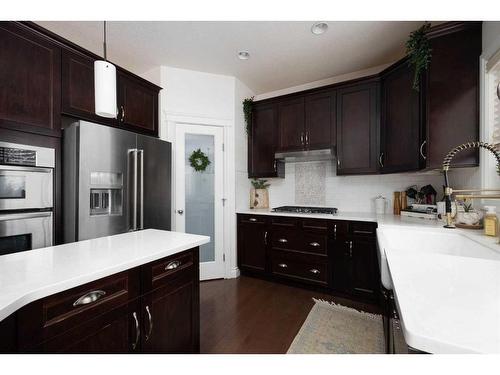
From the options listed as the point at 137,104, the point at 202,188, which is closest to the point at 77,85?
the point at 137,104

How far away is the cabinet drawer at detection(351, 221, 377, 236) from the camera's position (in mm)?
2361

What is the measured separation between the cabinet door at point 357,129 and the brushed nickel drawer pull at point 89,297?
2.67 meters

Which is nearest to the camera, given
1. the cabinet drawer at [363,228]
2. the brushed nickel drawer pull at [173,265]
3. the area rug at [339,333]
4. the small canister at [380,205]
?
the brushed nickel drawer pull at [173,265]

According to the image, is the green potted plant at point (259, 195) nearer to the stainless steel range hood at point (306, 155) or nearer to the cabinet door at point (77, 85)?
the stainless steel range hood at point (306, 155)

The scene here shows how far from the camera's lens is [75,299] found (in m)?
0.83

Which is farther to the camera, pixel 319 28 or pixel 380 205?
pixel 380 205

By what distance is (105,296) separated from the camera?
923 mm

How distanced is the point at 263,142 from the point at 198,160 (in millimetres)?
987

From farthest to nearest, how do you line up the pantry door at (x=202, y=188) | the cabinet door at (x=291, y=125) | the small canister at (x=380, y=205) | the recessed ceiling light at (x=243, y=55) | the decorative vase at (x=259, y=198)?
1. the decorative vase at (x=259, y=198)
2. the cabinet door at (x=291, y=125)
3. the pantry door at (x=202, y=188)
4. the small canister at (x=380, y=205)
5. the recessed ceiling light at (x=243, y=55)

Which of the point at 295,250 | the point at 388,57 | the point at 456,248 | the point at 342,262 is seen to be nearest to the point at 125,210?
the point at 295,250

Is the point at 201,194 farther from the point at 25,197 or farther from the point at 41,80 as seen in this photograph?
the point at 41,80

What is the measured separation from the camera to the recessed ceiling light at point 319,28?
2141 millimetres

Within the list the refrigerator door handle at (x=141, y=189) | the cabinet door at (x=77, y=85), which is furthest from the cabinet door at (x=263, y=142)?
the cabinet door at (x=77, y=85)
